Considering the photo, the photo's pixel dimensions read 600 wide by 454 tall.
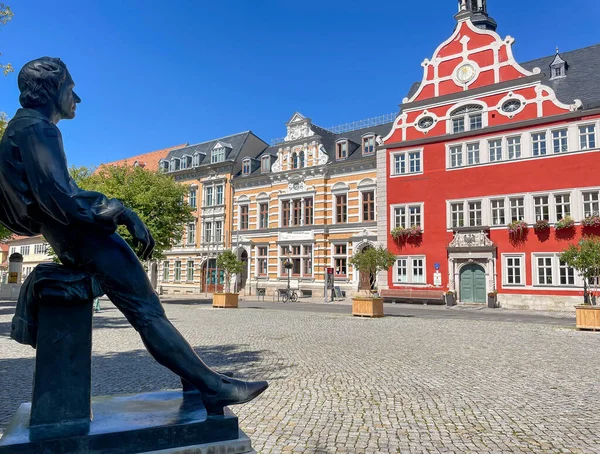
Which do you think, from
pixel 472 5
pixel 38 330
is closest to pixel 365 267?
pixel 38 330

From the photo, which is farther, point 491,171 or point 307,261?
point 307,261

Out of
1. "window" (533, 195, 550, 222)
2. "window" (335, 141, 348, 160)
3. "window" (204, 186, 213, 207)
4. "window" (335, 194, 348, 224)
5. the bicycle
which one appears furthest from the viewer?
"window" (204, 186, 213, 207)

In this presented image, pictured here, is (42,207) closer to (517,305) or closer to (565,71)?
(517,305)

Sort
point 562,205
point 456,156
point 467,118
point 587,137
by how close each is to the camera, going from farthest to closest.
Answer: point 456,156 < point 467,118 < point 562,205 < point 587,137

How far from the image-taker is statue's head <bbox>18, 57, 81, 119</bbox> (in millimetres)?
2566

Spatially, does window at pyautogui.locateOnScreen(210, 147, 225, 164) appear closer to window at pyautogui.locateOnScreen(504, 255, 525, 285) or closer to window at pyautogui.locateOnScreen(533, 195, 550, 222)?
window at pyautogui.locateOnScreen(504, 255, 525, 285)

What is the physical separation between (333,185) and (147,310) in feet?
104

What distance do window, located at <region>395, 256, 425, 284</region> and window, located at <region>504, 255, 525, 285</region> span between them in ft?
15.5

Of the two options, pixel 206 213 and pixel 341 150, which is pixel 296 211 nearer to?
pixel 341 150

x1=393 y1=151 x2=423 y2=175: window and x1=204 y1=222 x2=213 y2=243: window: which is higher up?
x1=393 y1=151 x2=423 y2=175: window

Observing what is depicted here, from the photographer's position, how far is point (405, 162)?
29.8 m

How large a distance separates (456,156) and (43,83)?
2767cm

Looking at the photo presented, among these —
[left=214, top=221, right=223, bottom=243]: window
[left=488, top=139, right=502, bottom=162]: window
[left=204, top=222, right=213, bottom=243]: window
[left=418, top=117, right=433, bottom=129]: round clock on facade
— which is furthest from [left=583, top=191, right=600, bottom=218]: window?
[left=204, top=222, right=213, bottom=243]: window

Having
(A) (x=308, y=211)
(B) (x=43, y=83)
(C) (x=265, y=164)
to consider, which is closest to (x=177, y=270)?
(C) (x=265, y=164)
